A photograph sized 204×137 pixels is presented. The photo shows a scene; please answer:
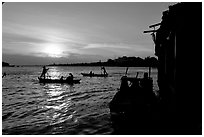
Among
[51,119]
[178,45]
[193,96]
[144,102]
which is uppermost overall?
[178,45]

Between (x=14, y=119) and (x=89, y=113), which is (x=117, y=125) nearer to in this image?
(x=89, y=113)

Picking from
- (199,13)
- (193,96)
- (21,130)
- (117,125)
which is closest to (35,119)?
(21,130)

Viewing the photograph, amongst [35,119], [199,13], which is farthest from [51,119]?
[199,13]

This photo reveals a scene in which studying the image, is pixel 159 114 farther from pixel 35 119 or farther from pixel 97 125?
pixel 35 119

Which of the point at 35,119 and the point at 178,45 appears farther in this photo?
the point at 35,119

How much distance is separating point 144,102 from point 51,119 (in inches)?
220

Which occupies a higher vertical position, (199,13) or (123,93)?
(199,13)

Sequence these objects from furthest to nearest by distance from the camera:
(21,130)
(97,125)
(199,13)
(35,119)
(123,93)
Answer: (123,93) < (35,119) < (97,125) < (21,130) < (199,13)

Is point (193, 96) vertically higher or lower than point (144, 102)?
higher

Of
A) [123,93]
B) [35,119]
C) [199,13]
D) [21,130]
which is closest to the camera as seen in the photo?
[199,13]

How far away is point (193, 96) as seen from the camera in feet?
24.9

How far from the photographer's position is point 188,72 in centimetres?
766

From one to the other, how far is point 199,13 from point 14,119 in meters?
11.3

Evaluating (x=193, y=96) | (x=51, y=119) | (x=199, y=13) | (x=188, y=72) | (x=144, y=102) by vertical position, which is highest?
(x=199, y=13)
